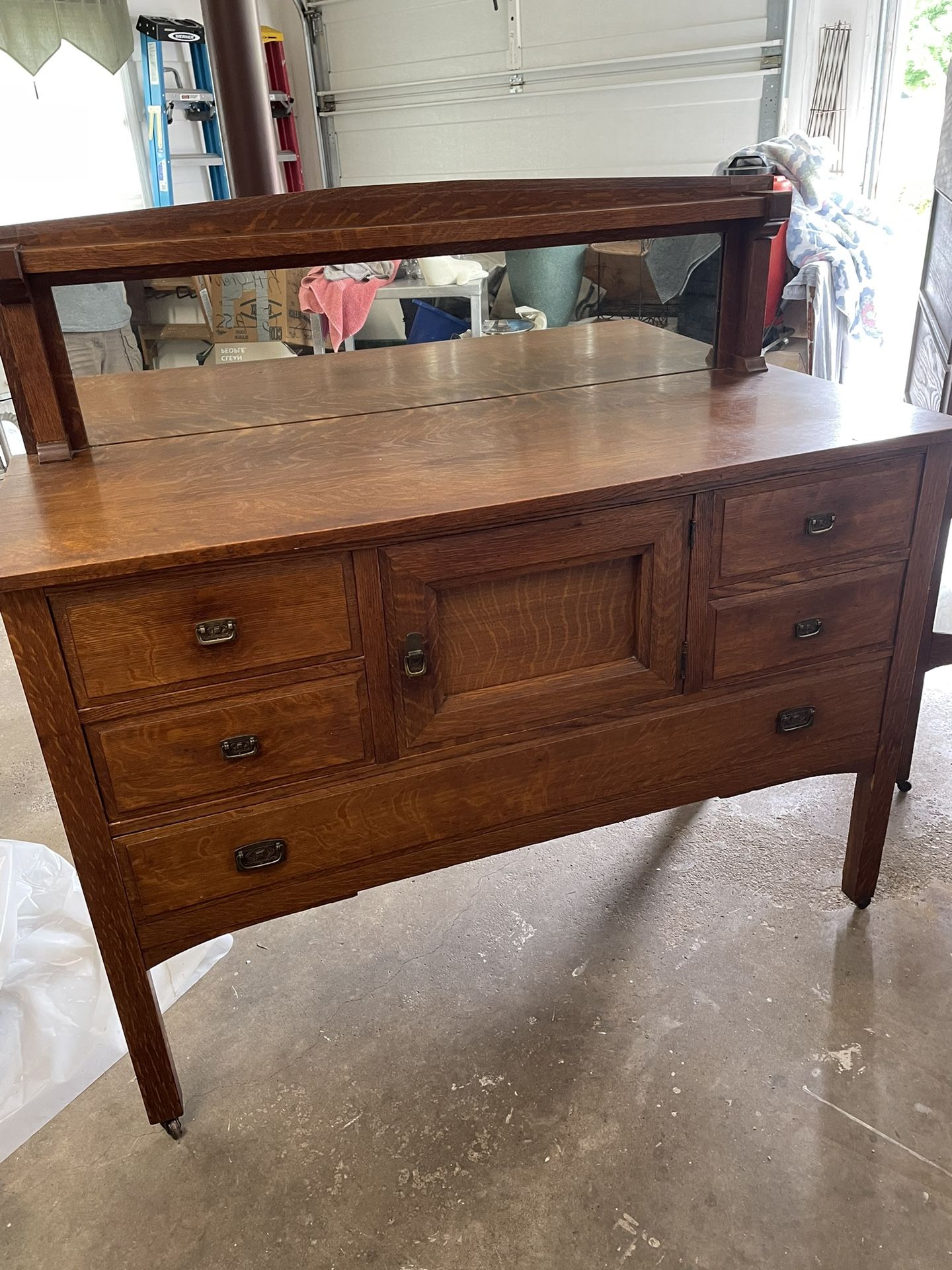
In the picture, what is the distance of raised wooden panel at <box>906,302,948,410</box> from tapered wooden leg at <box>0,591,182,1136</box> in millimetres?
1723

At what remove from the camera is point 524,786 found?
4.56ft

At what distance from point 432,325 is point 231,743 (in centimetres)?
108

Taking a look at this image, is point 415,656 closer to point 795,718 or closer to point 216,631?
point 216,631

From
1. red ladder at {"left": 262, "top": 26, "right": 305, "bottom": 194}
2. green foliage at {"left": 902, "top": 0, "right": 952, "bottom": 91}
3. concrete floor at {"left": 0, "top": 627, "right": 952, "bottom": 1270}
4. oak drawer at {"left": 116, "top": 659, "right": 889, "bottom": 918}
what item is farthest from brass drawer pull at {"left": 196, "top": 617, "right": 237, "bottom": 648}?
red ladder at {"left": 262, "top": 26, "right": 305, "bottom": 194}

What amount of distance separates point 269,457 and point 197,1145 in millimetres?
1038

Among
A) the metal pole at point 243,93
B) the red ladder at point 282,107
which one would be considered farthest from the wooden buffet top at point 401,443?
the red ladder at point 282,107

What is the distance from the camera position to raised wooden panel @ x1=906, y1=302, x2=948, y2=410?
6.62ft

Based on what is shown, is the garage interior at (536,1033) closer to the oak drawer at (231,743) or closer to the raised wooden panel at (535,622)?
the oak drawer at (231,743)

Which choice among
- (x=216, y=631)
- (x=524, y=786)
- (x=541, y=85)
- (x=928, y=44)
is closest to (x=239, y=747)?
(x=216, y=631)

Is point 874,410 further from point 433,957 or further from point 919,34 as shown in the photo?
point 919,34

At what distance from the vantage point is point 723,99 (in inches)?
167

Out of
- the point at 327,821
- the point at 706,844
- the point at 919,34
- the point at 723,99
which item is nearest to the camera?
the point at 327,821

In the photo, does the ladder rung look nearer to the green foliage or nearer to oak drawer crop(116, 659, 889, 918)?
the green foliage

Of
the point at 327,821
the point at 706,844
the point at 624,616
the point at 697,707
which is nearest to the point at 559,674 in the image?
the point at 624,616
